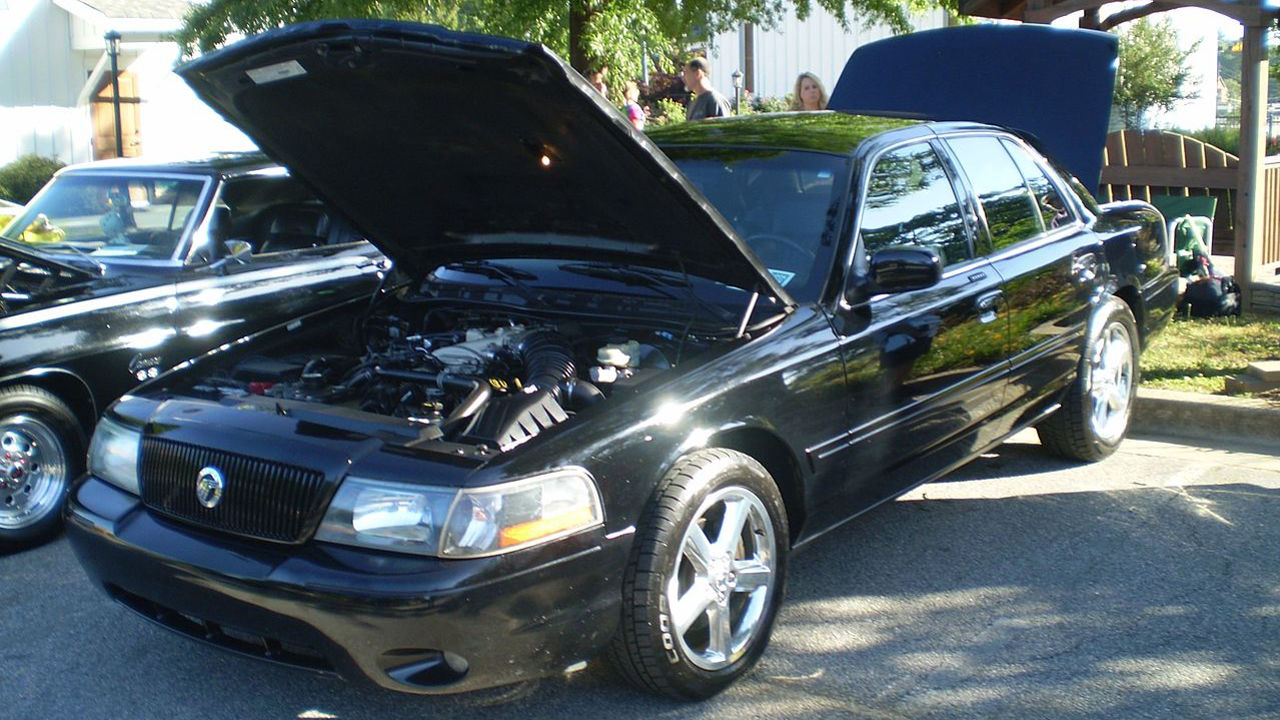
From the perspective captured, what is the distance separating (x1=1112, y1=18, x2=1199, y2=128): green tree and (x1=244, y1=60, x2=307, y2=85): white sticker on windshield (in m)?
26.5

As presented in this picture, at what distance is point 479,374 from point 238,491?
0.90 meters

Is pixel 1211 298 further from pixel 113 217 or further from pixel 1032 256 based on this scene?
pixel 113 217

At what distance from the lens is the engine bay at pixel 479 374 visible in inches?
143

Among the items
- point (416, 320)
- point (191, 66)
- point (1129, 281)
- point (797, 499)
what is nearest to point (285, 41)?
point (191, 66)

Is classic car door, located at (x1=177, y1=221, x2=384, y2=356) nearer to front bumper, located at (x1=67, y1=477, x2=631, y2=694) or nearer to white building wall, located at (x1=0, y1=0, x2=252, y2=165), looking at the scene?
front bumper, located at (x1=67, y1=477, x2=631, y2=694)

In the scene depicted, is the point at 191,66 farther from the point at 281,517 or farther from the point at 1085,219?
the point at 1085,219

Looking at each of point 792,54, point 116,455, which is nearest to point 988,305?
point 116,455

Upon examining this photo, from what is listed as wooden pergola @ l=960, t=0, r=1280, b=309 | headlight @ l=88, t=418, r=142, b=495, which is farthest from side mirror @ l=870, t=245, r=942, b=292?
wooden pergola @ l=960, t=0, r=1280, b=309

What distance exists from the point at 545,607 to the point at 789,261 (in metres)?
1.68

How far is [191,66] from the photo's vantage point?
4172 mm

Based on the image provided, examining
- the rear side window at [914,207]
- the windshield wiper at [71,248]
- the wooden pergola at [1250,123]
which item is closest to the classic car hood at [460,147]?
the rear side window at [914,207]

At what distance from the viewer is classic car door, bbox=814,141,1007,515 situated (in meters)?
4.38

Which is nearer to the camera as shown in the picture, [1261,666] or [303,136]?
[1261,666]

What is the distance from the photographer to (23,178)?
23.0 m
